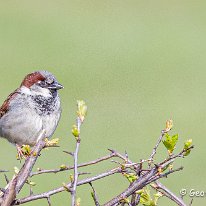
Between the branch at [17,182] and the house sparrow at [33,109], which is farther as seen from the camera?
the house sparrow at [33,109]

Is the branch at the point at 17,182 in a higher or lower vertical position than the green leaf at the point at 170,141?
lower

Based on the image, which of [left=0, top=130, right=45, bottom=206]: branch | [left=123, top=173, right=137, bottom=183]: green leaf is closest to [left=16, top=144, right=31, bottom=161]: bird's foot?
[left=0, top=130, right=45, bottom=206]: branch

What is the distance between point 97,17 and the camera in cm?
1466

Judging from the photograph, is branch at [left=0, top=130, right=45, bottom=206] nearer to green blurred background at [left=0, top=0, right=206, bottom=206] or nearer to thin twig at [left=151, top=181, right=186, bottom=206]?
thin twig at [left=151, top=181, right=186, bottom=206]

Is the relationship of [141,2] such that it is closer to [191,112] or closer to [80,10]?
[80,10]

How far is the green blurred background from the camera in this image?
786 cm

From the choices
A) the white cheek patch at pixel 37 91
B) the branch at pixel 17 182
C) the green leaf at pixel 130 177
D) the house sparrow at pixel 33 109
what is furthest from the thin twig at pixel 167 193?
the white cheek patch at pixel 37 91

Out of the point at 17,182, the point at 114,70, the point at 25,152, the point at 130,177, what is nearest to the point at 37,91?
the point at 25,152

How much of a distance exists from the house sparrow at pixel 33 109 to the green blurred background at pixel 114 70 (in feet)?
6.65

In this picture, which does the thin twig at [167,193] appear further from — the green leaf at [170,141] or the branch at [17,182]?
the branch at [17,182]

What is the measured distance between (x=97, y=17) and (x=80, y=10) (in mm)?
346

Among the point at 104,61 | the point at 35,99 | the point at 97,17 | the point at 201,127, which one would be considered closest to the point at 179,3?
the point at 97,17

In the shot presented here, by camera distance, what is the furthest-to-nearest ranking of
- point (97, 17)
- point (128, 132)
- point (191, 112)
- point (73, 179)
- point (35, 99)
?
point (97, 17), point (191, 112), point (128, 132), point (35, 99), point (73, 179)

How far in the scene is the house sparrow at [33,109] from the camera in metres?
4.30
